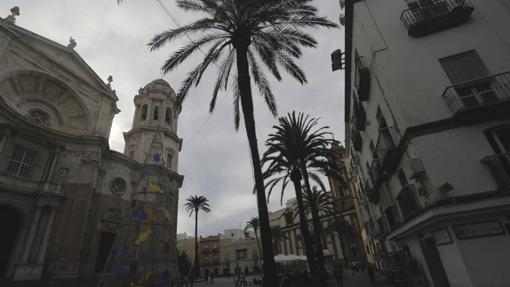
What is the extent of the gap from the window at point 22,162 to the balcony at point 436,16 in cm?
2753

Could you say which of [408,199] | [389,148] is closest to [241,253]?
[408,199]

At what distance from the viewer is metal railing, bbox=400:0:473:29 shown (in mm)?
10125

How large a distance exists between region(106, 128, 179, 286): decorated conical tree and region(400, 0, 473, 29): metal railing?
14.3 metres

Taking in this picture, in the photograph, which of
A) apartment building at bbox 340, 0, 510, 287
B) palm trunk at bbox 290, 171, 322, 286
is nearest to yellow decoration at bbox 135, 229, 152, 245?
palm trunk at bbox 290, 171, 322, 286

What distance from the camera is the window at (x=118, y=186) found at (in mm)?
24784

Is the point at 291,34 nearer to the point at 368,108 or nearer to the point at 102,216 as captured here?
the point at 368,108

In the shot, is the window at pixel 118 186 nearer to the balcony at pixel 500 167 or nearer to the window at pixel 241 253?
the balcony at pixel 500 167

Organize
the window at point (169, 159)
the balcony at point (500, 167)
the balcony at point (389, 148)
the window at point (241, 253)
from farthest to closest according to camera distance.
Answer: the window at point (241, 253)
the window at point (169, 159)
the balcony at point (389, 148)
the balcony at point (500, 167)

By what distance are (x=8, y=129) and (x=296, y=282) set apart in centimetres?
2364

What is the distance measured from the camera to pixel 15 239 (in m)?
17.9

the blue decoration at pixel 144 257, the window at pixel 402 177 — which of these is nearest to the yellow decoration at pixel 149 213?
the blue decoration at pixel 144 257

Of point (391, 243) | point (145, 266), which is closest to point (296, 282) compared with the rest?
point (391, 243)

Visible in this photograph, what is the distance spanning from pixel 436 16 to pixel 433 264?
1070cm

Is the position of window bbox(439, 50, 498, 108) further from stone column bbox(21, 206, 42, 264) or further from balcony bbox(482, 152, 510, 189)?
stone column bbox(21, 206, 42, 264)
